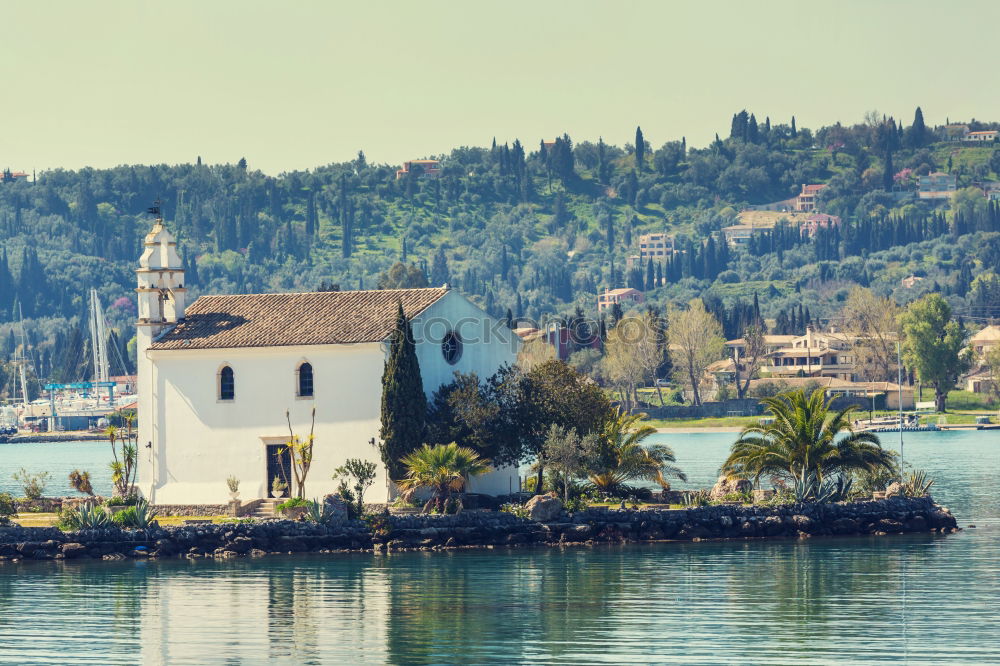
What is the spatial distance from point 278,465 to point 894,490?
1737cm

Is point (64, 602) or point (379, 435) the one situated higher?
point (379, 435)

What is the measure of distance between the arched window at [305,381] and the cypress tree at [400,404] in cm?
264

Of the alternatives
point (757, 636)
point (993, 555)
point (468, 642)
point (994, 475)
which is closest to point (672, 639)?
point (757, 636)

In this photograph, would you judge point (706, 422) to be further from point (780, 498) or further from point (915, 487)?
point (780, 498)

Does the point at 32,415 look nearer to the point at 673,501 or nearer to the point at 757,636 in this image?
the point at 673,501

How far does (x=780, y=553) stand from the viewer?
46031mm

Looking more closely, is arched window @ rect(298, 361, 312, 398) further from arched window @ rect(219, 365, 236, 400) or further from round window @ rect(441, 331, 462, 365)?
round window @ rect(441, 331, 462, 365)

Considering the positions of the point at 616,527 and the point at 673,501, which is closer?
the point at 616,527

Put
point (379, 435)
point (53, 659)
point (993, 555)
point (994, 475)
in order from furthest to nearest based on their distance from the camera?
point (994, 475), point (379, 435), point (993, 555), point (53, 659)

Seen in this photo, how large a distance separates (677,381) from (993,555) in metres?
120

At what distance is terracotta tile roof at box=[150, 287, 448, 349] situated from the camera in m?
51.0

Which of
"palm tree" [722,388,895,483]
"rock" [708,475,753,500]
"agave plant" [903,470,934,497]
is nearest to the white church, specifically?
"rock" [708,475,753,500]

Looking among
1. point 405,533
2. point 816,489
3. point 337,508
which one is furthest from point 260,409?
point 816,489

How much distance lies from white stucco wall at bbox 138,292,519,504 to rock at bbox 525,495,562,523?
3.98 meters
